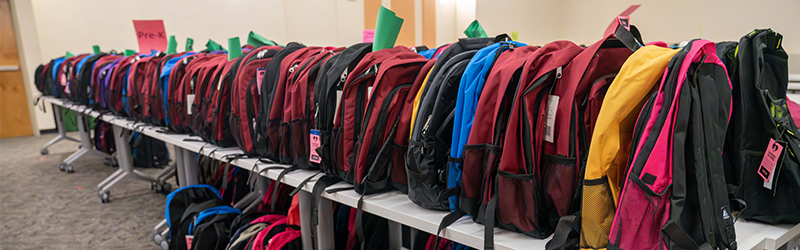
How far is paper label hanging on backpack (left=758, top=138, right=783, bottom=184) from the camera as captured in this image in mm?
1041

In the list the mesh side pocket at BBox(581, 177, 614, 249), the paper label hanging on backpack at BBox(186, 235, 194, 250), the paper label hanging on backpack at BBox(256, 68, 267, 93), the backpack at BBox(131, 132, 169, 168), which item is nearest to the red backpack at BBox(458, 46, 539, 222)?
the mesh side pocket at BBox(581, 177, 614, 249)

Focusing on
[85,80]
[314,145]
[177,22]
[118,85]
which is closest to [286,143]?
[314,145]

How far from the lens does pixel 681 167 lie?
88 centimetres

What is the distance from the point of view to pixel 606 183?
0.96 metres

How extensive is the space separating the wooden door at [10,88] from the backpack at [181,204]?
5357mm

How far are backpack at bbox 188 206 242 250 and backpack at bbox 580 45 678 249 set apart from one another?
1639 millimetres

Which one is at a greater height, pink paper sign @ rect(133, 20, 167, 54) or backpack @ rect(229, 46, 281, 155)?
pink paper sign @ rect(133, 20, 167, 54)

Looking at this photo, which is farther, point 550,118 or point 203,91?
point 203,91

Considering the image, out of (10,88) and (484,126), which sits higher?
(484,126)

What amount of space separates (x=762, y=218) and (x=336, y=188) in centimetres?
117

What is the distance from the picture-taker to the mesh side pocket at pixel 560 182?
3.36 feet

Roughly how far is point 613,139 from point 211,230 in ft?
5.88

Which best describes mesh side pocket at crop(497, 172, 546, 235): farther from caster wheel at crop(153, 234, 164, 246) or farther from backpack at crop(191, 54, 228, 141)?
caster wheel at crop(153, 234, 164, 246)

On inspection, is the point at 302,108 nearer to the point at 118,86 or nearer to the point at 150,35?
the point at 118,86
